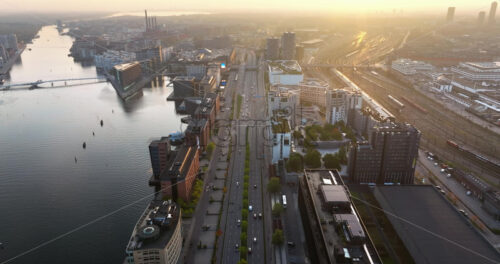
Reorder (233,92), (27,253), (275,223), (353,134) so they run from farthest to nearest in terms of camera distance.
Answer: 1. (233,92)
2. (353,134)
3. (275,223)
4. (27,253)

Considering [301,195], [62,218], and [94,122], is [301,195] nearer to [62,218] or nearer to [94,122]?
[62,218]

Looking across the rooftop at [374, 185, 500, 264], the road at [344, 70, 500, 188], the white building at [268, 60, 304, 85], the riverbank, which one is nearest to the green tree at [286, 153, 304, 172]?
the rooftop at [374, 185, 500, 264]

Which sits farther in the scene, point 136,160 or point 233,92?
point 233,92

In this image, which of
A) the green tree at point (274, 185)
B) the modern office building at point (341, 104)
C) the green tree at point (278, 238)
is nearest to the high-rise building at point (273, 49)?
the modern office building at point (341, 104)

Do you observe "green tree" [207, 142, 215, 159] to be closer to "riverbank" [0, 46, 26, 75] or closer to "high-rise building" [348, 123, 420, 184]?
"high-rise building" [348, 123, 420, 184]

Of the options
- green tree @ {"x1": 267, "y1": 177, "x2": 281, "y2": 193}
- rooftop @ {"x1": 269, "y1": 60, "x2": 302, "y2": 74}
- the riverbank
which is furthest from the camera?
the riverbank

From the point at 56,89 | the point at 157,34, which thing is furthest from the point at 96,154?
the point at 157,34
